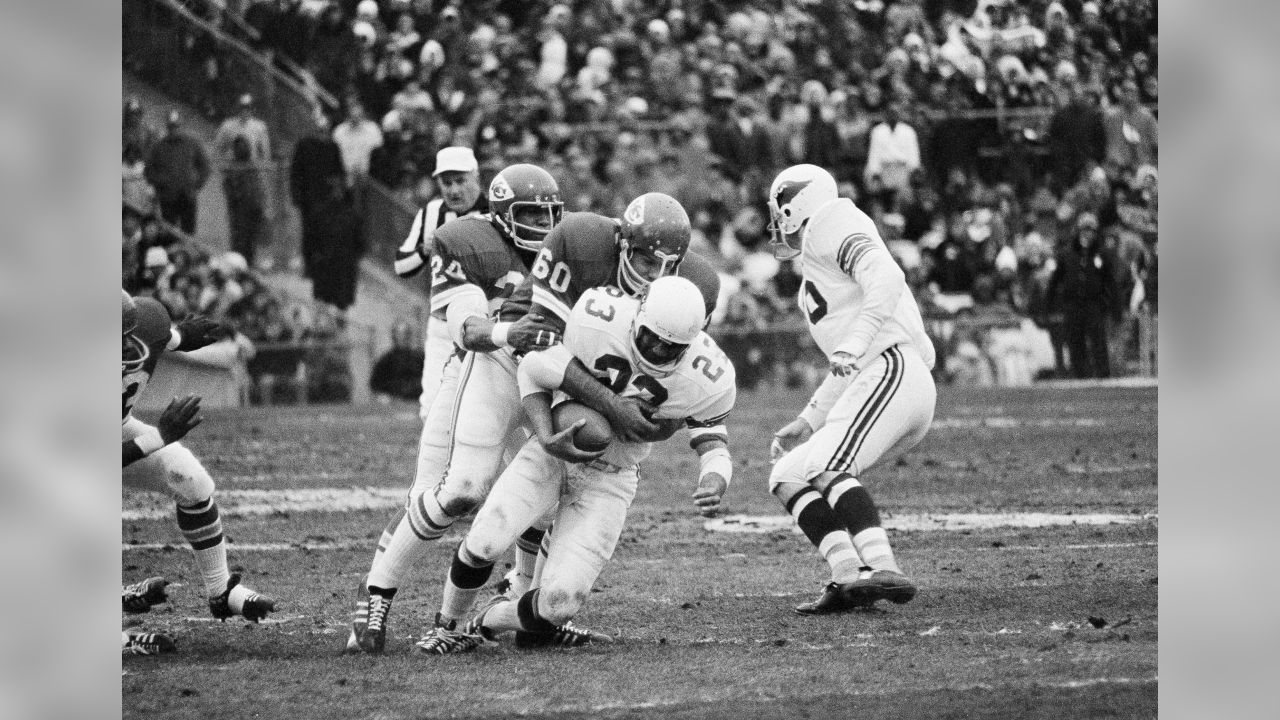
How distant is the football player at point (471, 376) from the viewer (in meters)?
4.27

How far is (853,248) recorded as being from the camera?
4793 mm

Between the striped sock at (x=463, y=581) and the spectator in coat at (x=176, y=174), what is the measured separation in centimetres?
689

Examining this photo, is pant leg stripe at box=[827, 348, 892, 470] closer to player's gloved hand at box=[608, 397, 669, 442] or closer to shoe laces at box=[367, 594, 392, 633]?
player's gloved hand at box=[608, 397, 669, 442]

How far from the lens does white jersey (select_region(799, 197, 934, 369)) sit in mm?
4719

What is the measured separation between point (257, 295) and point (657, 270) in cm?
688

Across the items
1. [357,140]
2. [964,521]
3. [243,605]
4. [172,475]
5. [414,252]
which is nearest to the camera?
[243,605]

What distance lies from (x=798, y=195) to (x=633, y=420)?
3.67ft

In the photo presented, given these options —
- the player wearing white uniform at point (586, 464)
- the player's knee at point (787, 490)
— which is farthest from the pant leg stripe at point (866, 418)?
the player wearing white uniform at point (586, 464)

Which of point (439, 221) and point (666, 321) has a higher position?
point (439, 221)

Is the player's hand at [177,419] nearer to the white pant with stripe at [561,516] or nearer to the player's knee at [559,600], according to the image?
the white pant with stripe at [561,516]

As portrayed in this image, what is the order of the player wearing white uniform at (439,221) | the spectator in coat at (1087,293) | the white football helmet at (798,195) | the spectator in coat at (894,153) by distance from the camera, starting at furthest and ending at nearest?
1. the spectator in coat at (894,153)
2. the spectator in coat at (1087,293)
3. the player wearing white uniform at (439,221)
4. the white football helmet at (798,195)

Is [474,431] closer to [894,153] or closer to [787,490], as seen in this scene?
[787,490]

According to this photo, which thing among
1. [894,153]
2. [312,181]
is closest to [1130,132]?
[894,153]

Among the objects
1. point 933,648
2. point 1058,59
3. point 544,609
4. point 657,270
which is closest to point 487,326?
point 657,270
